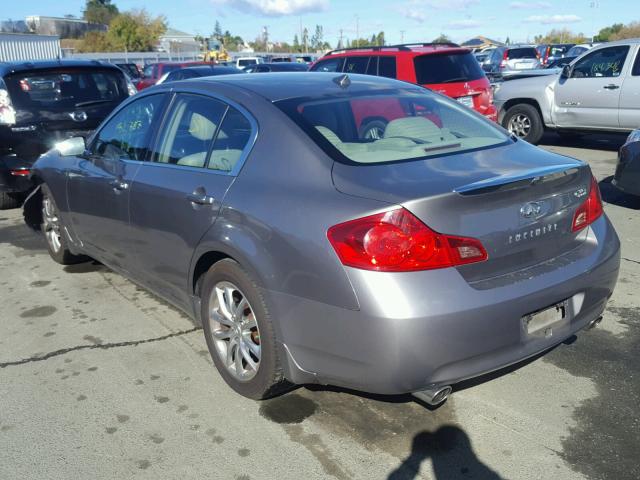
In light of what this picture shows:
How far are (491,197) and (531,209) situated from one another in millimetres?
240

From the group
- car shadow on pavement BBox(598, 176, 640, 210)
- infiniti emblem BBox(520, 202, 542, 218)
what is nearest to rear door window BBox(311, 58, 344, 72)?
car shadow on pavement BBox(598, 176, 640, 210)

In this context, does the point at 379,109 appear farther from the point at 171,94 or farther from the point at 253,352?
the point at 253,352

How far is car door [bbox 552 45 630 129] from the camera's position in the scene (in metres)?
9.93

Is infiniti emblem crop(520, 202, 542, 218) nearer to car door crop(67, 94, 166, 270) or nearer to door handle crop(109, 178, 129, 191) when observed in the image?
car door crop(67, 94, 166, 270)

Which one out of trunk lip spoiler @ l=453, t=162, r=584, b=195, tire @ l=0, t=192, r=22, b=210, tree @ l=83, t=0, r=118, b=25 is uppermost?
tree @ l=83, t=0, r=118, b=25

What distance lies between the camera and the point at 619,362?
144 inches

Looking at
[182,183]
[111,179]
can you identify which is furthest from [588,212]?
[111,179]

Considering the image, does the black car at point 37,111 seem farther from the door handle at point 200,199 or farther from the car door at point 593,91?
the car door at point 593,91

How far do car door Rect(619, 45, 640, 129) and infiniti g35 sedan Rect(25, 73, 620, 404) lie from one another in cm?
689

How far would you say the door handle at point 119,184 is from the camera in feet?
13.6

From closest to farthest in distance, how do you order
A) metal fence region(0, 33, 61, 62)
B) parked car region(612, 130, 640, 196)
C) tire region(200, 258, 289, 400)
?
tire region(200, 258, 289, 400)
parked car region(612, 130, 640, 196)
metal fence region(0, 33, 61, 62)

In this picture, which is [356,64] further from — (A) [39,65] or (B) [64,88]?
(A) [39,65]

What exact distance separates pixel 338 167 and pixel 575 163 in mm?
1205

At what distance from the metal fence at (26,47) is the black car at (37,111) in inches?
1207
